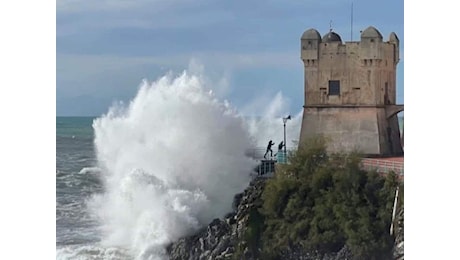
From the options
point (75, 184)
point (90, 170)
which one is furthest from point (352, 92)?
point (75, 184)

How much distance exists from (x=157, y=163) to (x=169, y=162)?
2.4 inches

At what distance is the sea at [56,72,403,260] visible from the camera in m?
5.62

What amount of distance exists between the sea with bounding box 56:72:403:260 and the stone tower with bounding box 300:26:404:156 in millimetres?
153

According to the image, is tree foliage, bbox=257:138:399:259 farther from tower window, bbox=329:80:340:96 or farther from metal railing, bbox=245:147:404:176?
tower window, bbox=329:80:340:96

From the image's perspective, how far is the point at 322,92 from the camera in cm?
549

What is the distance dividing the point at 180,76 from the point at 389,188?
114cm

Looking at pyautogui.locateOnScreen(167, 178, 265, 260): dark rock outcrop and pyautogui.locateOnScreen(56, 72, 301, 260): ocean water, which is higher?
pyautogui.locateOnScreen(56, 72, 301, 260): ocean water

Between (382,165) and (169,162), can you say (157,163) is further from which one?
(382,165)

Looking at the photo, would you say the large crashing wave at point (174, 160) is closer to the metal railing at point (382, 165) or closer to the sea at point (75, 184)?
the sea at point (75, 184)

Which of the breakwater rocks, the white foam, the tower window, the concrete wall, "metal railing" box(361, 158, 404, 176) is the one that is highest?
the tower window

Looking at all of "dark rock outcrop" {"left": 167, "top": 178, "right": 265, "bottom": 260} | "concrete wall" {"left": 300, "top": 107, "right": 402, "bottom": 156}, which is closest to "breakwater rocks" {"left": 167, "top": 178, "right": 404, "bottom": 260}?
"dark rock outcrop" {"left": 167, "top": 178, "right": 265, "bottom": 260}

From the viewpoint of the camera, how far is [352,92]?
5.45 metres
